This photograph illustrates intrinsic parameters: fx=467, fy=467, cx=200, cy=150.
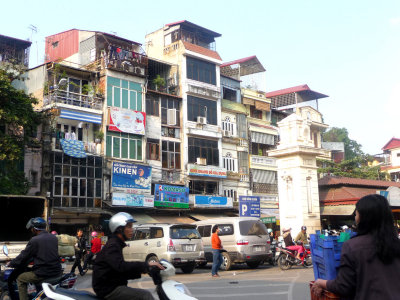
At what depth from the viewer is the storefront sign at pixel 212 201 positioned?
110 ft

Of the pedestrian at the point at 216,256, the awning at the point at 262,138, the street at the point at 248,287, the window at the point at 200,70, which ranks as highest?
the window at the point at 200,70

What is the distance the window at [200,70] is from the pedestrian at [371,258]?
3371 cm

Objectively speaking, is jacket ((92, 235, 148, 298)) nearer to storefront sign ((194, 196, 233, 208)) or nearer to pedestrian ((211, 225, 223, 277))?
pedestrian ((211, 225, 223, 277))

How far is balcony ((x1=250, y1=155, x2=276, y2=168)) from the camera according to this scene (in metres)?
40.2

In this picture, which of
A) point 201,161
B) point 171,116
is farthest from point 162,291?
point 201,161

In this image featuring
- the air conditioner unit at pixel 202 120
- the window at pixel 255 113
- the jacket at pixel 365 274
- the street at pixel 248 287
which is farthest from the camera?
the window at pixel 255 113

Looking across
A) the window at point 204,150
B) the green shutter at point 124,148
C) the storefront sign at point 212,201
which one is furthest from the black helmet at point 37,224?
the window at point 204,150

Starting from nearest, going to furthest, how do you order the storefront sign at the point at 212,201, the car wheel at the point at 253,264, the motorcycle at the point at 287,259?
the motorcycle at the point at 287,259, the car wheel at the point at 253,264, the storefront sign at the point at 212,201

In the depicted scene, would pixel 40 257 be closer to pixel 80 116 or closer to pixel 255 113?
pixel 80 116

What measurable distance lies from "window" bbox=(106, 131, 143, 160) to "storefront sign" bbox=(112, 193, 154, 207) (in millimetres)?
3050

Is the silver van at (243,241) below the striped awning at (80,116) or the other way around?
below

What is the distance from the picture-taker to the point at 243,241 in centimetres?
1650

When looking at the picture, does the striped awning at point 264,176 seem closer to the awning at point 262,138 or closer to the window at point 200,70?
the awning at point 262,138

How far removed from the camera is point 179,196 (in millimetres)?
32156
